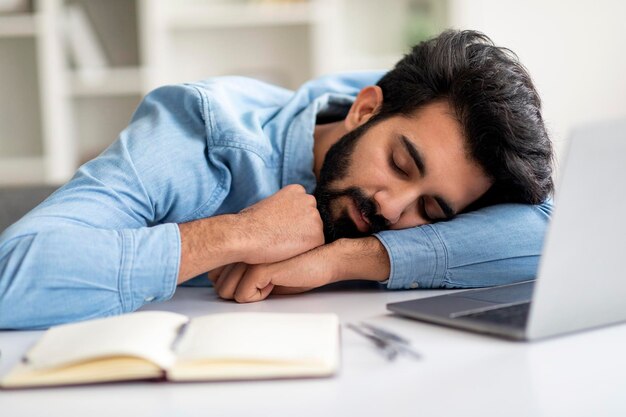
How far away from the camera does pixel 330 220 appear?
4.66ft

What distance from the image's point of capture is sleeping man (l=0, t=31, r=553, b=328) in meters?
1.08

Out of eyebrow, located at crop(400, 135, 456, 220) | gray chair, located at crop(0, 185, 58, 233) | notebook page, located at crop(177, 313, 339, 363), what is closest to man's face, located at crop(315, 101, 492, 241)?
eyebrow, located at crop(400, 135, 456, 220)

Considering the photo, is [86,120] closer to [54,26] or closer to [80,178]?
[54,26]

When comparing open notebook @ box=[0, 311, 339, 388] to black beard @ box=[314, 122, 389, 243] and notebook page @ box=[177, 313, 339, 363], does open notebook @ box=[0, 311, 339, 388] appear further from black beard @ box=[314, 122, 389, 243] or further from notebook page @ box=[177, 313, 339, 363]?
black beard @ box=[314, 122, 389, 243]

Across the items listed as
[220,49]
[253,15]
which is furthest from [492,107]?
[220,49]

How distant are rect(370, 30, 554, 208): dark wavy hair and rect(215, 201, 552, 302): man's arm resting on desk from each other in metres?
0.10

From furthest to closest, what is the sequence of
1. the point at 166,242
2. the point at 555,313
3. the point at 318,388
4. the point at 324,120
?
the point at 324,120 < the point at 166,242 < the point at 555,313 < the point at 318,388

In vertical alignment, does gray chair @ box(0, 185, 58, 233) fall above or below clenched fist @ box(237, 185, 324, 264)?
below

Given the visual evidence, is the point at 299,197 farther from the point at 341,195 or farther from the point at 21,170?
the point at 21,170

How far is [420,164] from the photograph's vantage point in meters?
1.40

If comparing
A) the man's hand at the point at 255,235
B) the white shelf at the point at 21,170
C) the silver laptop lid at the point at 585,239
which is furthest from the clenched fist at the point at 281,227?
the white shelf at the point at 21,170

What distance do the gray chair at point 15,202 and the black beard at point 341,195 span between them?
2.41 feet

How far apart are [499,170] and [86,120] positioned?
2587 millimetres

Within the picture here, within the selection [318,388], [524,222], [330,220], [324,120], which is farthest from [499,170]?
[318,388]
